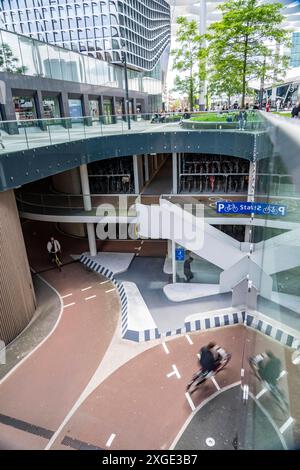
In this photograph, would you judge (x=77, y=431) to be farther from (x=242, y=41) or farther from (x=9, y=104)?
(x=242, y=41)

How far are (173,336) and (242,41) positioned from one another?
55.3 ft

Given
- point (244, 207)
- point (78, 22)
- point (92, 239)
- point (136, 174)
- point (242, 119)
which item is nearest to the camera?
point (244, 207)

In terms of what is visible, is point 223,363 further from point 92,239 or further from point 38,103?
point 38,103

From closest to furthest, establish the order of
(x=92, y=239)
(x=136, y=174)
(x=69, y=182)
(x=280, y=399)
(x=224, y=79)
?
(x=280, y=399) < (x=92, y=239) < (x=69, y=182) < (x=136, y=174) < (x=224, y=79)

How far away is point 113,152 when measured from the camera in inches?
634

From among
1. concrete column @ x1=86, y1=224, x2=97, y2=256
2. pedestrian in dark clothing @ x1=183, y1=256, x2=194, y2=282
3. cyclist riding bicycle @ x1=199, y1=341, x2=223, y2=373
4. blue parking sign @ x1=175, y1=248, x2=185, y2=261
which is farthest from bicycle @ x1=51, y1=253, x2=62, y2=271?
cyclist riding bicycle @ x1=199, y1=341, x2=223, y2=373

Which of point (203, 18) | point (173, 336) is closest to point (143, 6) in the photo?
point (203, 18)

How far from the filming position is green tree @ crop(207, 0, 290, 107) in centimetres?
1620

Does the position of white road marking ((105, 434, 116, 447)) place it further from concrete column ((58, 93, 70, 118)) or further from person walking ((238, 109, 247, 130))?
concrete column ((58, 93, 70, 118))

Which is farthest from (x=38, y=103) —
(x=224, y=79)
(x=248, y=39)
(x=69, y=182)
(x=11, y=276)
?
(x=11, y=276)

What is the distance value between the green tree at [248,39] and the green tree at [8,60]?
1219cm

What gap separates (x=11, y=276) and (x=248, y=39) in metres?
17.7

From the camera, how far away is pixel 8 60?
60.6 ft

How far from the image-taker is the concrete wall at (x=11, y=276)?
956 centimetres
